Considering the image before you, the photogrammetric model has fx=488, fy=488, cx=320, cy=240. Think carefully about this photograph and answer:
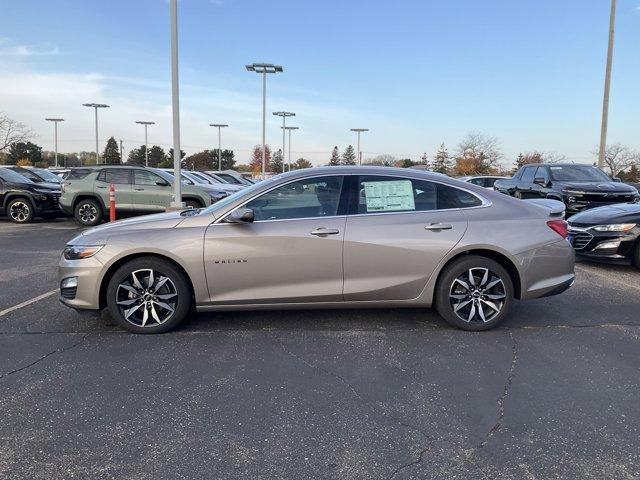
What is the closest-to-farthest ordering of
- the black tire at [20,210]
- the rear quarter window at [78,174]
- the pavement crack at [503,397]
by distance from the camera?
1. the pavement crack at [503,397]
2. the rear quarter window at [78,174]
3. the black tire at [20,210]

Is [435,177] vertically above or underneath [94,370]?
above

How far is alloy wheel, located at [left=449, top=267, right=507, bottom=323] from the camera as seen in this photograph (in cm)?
454

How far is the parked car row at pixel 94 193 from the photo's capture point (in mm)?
13250

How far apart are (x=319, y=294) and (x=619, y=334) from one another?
2.82m

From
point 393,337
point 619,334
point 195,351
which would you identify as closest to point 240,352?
point 195,351

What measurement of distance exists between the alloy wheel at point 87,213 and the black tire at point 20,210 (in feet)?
5.75

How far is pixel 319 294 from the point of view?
4.45 metres

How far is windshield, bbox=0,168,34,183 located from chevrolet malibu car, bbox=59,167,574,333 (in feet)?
37.6

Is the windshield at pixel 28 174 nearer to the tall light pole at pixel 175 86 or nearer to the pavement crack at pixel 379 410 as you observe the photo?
the tall light pole at pixel 175 86

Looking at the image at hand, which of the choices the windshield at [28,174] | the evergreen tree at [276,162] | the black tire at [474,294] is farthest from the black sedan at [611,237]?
the evergreen tree at [276,162]

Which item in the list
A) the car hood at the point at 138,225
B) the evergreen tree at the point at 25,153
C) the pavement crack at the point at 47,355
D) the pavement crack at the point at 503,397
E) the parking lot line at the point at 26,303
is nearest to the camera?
the pavement crack at the point at 503,397

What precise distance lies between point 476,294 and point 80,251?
143 inches

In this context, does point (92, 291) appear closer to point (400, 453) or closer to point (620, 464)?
point (400, 453)

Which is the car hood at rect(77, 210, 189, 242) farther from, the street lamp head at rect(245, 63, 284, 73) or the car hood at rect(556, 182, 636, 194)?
the street lamp head at rect(245, 63, 284, 73)
